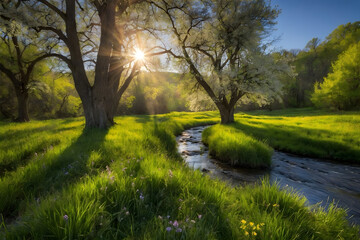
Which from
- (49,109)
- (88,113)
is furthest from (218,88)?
(49,109)

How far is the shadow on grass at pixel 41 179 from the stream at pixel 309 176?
3341mm

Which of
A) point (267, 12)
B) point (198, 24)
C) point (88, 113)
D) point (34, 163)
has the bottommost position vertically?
point (34, 163)

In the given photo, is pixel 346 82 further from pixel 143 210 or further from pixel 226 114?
pixel 143 210

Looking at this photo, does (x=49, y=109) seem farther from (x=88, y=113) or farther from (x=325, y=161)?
(x=325, y=161)

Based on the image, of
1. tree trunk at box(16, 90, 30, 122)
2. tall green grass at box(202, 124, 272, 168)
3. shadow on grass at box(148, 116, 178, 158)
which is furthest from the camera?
tree trunk at box(16, 90, 30, 122)

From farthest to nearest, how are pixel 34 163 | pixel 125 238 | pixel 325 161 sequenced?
pixel 325 161, pixel 34 163, pixel 125 238

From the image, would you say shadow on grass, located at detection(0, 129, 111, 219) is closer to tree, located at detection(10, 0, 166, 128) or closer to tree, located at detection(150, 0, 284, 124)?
tree, located at detection(10, 0, 166, 128)

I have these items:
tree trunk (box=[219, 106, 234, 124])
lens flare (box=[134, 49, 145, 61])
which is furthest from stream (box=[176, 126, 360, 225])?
lens flare (box=[134, 49, 145, 61])

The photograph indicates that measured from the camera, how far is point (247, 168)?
24.6ft

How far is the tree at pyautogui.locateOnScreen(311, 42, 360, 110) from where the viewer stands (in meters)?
27.6

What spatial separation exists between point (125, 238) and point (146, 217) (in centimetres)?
56

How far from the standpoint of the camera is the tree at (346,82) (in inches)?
1086

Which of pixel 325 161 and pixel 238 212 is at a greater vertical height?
pixel 238 212

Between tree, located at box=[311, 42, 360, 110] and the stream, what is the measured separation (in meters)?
30.8
